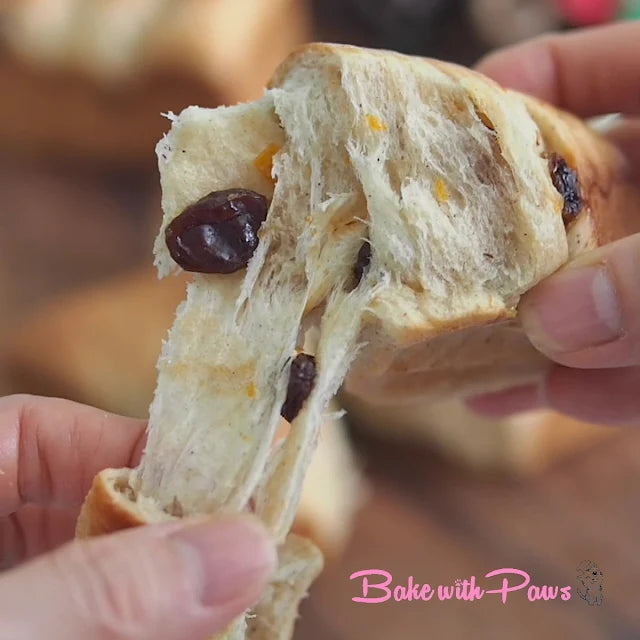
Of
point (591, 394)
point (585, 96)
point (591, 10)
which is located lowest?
point (591, 394)

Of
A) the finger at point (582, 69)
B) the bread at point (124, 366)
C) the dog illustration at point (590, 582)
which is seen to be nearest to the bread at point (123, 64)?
the bread at point (124, 366)

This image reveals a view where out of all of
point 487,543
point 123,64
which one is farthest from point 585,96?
point 123,64

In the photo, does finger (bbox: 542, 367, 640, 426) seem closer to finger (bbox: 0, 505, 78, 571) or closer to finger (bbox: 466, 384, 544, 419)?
finger (bbox: 466, 384, 544, 419)

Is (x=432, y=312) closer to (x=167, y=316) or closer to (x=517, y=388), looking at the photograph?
(x=517, y=388)

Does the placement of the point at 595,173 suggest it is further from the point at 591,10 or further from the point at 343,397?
the point at 591,10

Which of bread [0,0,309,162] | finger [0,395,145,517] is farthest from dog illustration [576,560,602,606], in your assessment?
bread [0,0,309,162]

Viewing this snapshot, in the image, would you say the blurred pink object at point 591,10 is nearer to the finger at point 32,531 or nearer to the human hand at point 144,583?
the finger at point 32,531

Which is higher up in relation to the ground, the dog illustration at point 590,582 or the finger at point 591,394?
the finger at point 591,394
